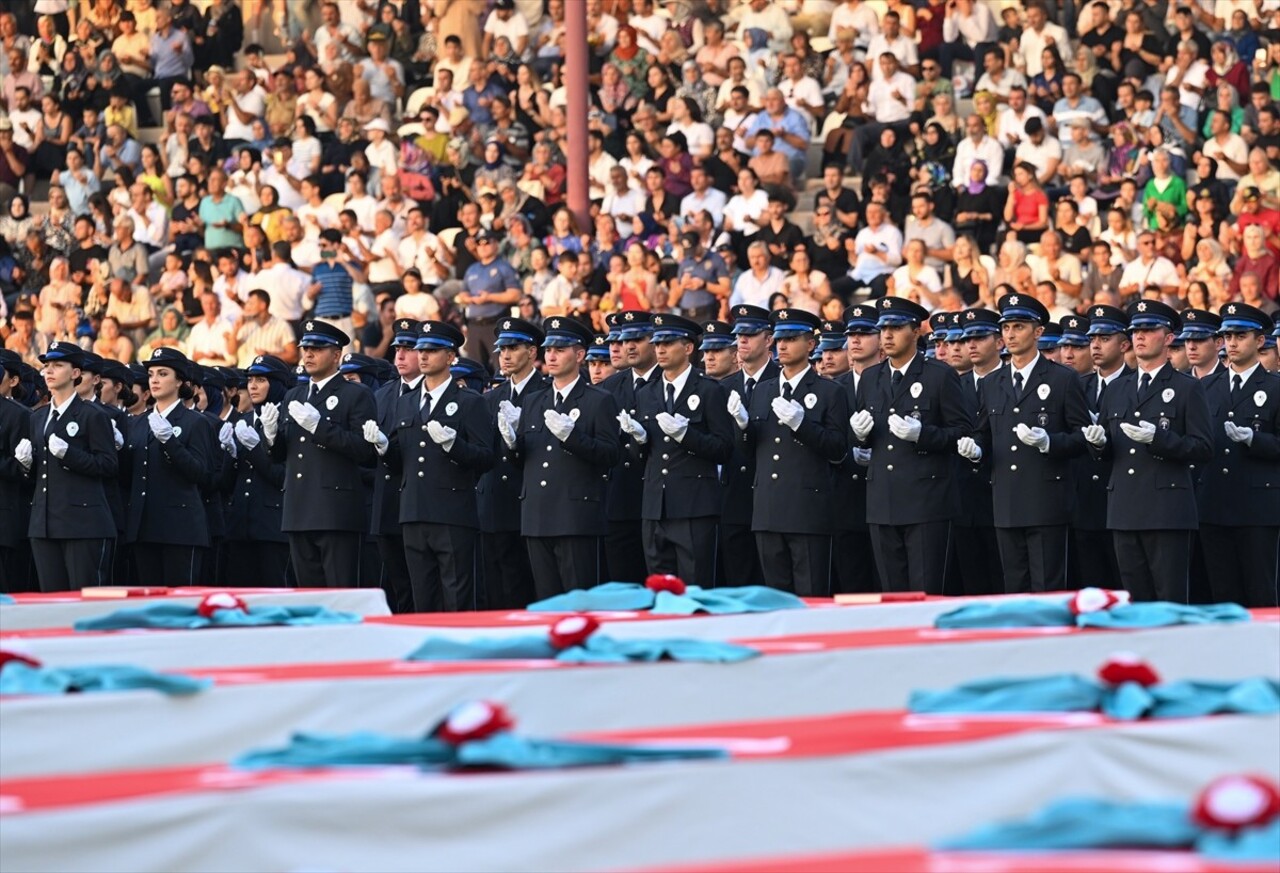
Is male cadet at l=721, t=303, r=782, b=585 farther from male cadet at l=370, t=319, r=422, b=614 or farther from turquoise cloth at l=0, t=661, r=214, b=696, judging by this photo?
turquoise cloth at l=0, t=661, r=214, b=696

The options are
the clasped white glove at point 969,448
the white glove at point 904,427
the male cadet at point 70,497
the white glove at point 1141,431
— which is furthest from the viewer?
the male cadet at point 70,497

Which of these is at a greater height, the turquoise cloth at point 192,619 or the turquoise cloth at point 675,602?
the turquoise cloth at point 192,619

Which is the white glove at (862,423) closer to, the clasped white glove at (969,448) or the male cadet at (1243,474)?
the clasped white glove at (969,448)

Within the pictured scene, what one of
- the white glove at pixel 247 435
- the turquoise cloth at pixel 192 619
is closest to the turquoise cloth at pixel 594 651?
the turquoise cloth at pixel 192 619

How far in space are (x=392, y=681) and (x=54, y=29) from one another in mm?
18662

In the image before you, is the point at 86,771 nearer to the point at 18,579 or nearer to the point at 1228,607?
the point at 1228,607

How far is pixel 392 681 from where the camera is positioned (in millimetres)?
5867

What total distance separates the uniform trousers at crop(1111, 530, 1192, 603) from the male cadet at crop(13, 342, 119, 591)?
5.35m

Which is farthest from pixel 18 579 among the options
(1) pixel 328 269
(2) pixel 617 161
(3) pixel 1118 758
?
(3) pixel 1118 758

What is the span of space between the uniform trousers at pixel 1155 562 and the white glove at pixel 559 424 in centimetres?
274

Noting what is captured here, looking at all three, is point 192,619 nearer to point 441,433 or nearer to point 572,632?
point 572,632

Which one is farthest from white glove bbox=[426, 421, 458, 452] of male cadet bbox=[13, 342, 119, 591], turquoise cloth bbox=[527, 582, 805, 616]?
turquoise cloth bbox=[527, 582, 805, 616]

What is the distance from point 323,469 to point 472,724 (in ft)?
25.4

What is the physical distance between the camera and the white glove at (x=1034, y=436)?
10.9 meters
